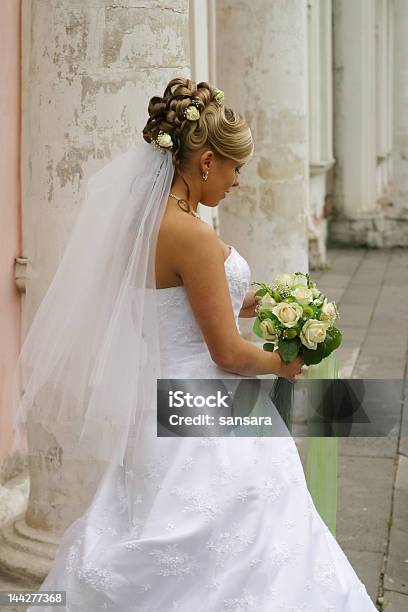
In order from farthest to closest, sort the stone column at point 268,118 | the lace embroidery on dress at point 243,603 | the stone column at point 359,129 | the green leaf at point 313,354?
the stone column at point 359,129 < the stone column at point 268,118 < the green leaf at point 313,354 < the lace embroidery on dress at point 243,603

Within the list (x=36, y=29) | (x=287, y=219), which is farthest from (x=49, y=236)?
(x=287, y=219)

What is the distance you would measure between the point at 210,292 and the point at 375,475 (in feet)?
10.3

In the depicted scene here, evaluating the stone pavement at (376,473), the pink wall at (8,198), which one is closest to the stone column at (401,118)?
the stone pavement at (376,473)

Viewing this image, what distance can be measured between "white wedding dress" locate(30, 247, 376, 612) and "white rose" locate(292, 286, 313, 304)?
23 cm

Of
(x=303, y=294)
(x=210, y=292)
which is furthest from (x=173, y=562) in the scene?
Result: (x=303, y=294)

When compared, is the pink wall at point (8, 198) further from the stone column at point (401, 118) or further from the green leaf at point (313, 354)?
the stone column at point (401, 118)

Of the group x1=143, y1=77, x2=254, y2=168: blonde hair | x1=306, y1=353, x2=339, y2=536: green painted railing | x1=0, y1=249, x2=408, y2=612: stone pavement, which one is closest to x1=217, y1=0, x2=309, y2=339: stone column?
x1=0, y1=249, x2=408, y2=612: stone pavement

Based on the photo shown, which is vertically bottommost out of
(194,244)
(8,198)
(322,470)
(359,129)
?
(322,470)

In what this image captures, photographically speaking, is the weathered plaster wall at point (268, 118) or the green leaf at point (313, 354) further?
the weathered plaster wall at point (268, 118)

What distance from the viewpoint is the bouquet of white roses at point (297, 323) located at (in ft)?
9.33

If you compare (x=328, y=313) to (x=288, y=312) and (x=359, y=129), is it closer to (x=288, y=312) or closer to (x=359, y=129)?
(x=288, y=312)

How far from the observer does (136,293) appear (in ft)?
9.34

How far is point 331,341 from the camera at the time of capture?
9.59 ft

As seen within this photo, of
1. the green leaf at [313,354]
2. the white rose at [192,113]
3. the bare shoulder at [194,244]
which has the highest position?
the white rose at [192,113]
